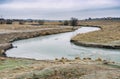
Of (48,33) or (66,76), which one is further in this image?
(48,33)

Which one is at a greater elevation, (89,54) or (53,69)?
(53,69)

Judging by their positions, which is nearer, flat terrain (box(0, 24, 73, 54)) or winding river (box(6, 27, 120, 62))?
winding river (box(6, 27, 120, 62))

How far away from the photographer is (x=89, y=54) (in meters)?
36.2

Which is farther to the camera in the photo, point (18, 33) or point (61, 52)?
point (18, 33)

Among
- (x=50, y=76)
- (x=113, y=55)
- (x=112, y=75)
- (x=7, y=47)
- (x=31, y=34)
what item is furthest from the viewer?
(x=31, y=34)

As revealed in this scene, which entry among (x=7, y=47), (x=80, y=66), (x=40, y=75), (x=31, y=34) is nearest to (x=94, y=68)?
(x=80, y=66)

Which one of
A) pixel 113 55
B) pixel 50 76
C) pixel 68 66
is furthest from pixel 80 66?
pixel 113 55

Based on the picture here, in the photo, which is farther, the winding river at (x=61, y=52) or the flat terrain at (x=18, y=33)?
the flat terrain at (x=18, y=33)

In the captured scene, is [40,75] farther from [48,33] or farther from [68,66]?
[48,33]

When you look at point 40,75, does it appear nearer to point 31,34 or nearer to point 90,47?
point 90,47

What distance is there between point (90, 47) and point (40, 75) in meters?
28.0

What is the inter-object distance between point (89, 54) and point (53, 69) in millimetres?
19803

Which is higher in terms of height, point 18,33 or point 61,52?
point 61,52

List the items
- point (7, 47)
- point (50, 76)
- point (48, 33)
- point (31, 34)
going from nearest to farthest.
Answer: point (50, 76), point (7, 47), point (31, 34), point (48, 33)
